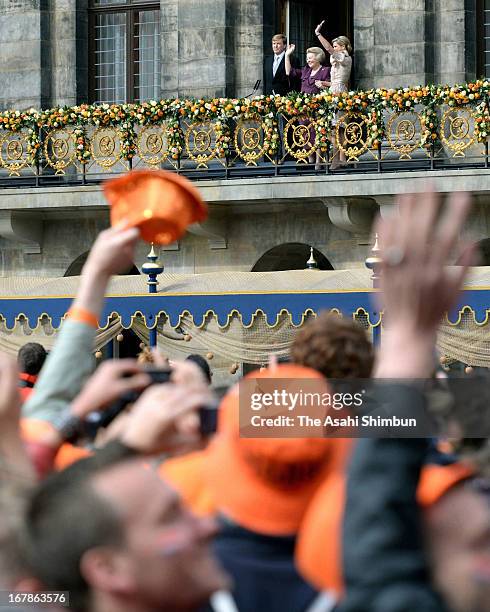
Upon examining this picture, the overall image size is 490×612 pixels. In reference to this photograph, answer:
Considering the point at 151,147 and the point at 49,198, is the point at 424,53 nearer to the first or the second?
the point at 151,147

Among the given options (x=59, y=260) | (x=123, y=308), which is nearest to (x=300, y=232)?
(x=59, y=260)

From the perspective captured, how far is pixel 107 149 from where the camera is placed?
802 inches

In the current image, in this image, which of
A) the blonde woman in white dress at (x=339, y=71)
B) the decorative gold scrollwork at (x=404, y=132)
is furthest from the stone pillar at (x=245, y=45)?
the decorative gold scrollwork at (x=404, y=132)

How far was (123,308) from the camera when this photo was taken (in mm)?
15109

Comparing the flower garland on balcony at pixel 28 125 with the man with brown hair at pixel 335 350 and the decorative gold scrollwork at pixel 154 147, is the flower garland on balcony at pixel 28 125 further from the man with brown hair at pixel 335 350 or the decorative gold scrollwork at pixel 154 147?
the man with brown hair at pixel 335 350

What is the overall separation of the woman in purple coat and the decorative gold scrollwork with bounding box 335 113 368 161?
0.47 m

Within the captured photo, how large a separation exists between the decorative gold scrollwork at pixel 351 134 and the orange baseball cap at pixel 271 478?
1590cm

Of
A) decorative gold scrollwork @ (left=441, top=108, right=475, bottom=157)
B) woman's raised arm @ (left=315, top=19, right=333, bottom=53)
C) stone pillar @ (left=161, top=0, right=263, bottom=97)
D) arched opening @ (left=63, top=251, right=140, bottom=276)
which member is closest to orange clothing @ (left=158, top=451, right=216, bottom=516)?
decorative gold scrollwork @ (left=441, top=108, right=475, bottom=157)

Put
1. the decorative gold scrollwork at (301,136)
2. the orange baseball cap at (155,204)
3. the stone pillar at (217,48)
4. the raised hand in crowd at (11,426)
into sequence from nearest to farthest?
the raised hand in crowd at (11,426), the orange baseball cap at (155,204), the decorative gold scrollwork at (301,136), the stone pillar at (217,48)

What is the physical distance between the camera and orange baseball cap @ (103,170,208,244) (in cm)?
466

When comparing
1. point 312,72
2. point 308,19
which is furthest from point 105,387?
point 308,19

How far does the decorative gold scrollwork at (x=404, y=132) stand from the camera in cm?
1906

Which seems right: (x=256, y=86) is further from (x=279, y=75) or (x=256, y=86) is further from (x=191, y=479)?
(x=191, y=479)

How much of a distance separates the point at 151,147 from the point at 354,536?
17807 millimetres
